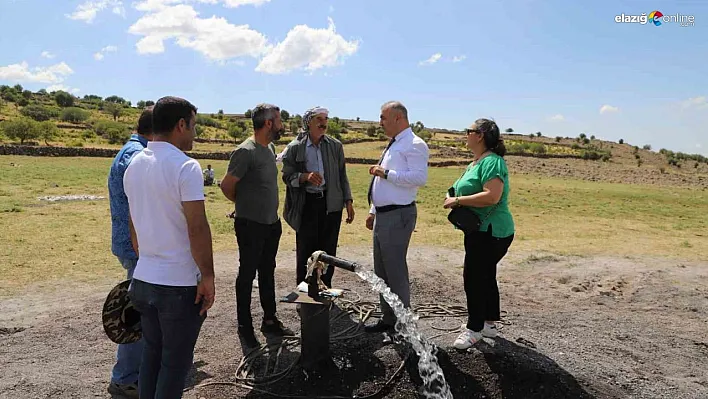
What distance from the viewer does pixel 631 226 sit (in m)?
14.0

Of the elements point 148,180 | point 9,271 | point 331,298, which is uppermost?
point 148,180

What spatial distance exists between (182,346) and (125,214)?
120 cm

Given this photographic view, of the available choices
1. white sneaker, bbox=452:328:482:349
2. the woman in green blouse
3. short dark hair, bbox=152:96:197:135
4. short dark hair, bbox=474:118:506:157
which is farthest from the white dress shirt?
short dark hair, bbox=152:96:197:135

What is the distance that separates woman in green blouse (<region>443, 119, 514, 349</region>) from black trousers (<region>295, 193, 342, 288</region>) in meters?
1.39

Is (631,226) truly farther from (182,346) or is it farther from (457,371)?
(182,346)

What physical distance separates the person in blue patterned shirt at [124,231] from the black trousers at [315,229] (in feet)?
6.03

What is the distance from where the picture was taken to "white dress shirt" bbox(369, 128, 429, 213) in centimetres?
427

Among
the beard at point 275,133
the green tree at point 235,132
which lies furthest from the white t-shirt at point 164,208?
the green tree at point 235,132

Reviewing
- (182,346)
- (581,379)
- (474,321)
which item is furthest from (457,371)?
(182,346)

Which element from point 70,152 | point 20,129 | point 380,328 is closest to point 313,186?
point 380,328

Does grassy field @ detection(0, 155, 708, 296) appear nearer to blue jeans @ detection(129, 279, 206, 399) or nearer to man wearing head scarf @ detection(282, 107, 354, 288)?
man wearing head scarf @ detection(282, 107, 354, 288)

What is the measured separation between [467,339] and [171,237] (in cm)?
249

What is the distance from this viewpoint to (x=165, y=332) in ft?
8.87

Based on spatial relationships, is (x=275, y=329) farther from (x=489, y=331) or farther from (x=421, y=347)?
(x=489, y=331)
